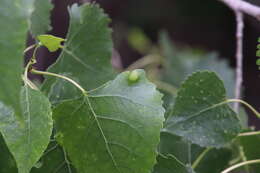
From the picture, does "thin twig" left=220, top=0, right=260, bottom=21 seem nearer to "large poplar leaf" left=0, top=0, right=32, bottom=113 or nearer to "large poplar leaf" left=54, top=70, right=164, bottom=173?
"large poplar leaf" left=54, top=70, right=164, bottom=173

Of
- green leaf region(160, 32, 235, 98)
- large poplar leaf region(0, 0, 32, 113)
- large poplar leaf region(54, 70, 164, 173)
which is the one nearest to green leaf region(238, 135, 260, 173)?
large poplar leaf region(54, 70, 164, 173)

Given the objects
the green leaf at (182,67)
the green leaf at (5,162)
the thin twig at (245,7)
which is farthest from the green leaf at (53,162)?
the green leaf at (182,67)

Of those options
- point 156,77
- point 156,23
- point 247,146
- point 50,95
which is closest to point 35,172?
point 50,95

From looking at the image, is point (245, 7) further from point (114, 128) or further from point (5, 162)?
point (5, 162)

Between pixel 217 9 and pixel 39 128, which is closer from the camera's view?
pixel 39 128

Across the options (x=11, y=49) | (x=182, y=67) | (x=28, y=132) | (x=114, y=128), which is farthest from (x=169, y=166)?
(x=182, y=67)

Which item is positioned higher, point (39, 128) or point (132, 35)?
point (39, 128)

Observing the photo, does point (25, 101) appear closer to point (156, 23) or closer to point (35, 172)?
point (35, 172)
